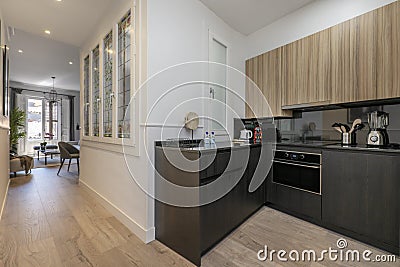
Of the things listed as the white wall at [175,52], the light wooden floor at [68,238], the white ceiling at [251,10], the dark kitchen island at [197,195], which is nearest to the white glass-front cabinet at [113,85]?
the white wall at [175,52]

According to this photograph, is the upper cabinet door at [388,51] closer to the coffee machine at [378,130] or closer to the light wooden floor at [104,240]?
the coffee machine at [378,130]

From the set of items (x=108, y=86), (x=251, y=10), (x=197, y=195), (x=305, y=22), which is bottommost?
(x=197, y=195)

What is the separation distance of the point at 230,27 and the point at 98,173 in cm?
284

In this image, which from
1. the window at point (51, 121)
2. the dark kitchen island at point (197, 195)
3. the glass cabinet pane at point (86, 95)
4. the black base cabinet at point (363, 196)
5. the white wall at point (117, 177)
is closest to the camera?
the dark kitchen island at point (197, 195)

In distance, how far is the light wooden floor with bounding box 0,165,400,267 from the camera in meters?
1.57

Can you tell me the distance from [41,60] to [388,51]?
6426mm

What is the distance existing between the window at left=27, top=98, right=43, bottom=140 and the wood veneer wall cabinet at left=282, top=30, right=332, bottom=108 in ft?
29.0

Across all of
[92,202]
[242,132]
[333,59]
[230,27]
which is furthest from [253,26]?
[92,202]

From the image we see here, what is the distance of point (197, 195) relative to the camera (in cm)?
149

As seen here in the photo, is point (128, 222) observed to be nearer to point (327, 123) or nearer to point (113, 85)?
point (113, 85)

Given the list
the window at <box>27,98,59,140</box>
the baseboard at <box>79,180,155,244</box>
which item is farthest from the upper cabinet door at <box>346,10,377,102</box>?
the window at <box>27,98,59,140</box>

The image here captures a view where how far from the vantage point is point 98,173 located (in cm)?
290

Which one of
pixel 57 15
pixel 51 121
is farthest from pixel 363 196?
pixel 51 121

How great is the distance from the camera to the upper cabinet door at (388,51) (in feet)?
5.84
